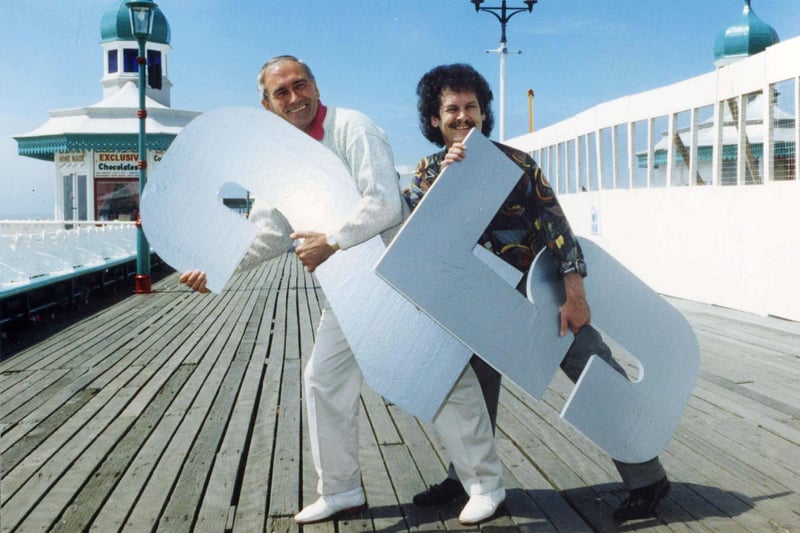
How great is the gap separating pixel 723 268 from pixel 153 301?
7.24 metres

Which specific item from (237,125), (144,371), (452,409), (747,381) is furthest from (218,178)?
(747,381)

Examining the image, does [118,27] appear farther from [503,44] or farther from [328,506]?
[328,506]

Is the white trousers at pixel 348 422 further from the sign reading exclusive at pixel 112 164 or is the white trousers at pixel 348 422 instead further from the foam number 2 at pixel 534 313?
the sign reading exclusive at pixel 112 164

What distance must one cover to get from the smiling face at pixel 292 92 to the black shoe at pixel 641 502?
5.63 feet

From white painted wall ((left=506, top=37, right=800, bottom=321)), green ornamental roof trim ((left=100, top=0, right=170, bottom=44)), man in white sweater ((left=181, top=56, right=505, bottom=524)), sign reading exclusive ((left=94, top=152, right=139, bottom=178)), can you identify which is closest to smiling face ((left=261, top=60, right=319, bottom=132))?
man in white sweater ((left=181, top=56, right=505, bottom=524))

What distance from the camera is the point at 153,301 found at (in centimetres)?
1115

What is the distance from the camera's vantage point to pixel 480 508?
2824 mm

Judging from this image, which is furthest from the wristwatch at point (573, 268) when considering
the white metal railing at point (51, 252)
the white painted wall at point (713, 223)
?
the white metal railing at point (51, 252)

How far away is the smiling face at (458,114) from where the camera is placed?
9.39 feet

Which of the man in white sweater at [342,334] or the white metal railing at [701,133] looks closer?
the man in white sweater at [342,334]

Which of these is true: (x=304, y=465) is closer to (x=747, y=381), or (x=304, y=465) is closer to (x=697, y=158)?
(x=747, y=381)

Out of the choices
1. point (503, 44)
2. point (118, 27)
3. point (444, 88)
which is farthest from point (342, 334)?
point (118, 27)

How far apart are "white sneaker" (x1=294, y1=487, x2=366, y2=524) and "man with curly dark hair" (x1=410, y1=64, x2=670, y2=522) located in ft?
1.66

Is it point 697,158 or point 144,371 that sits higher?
point 697,158
